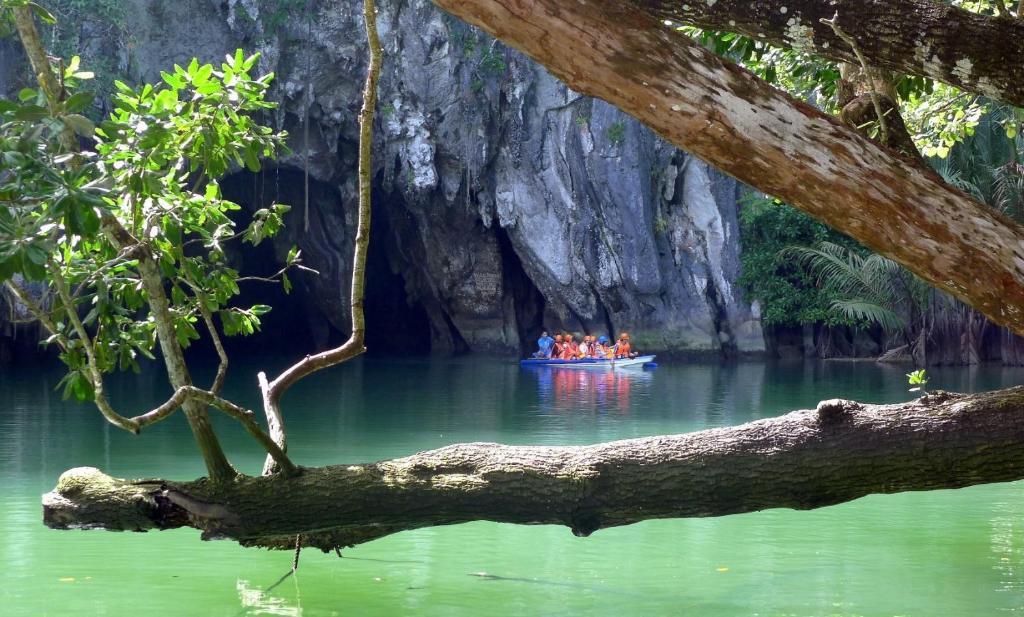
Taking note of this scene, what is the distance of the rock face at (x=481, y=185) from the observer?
2188cm

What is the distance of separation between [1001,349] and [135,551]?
21477 millimetres

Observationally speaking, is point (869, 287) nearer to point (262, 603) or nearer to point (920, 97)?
point (920, 97)

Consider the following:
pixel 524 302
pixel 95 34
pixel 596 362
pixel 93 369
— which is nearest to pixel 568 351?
pixel 596 362

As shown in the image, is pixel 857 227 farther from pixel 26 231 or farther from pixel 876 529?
pixel 876 529

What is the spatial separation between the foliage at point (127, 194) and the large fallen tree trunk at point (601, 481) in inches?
22.3

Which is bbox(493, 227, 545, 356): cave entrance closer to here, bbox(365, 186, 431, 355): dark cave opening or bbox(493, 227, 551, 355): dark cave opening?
bbox(493, 227, 551, 355): dark cave opening

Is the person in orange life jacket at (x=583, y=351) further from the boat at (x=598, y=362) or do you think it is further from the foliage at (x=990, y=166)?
the foliage at (x=990, y=166)

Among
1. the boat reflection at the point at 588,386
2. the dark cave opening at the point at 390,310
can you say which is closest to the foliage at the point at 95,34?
the dark cave opening at the point at 390,310

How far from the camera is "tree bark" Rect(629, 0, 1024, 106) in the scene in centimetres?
287

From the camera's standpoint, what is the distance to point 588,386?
18188mm

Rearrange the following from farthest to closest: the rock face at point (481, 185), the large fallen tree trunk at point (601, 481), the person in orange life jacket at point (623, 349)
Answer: the person in orange life jacket at point (623, 349)
the rock face at point (481, 185)
the large fallen tree trunk at point (601, 481)

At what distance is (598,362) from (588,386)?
14.8ft

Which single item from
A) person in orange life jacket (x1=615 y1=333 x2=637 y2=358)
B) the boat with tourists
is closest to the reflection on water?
the boat with tourists

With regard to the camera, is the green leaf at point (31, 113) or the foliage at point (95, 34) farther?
the foliage at point (95, 34)
